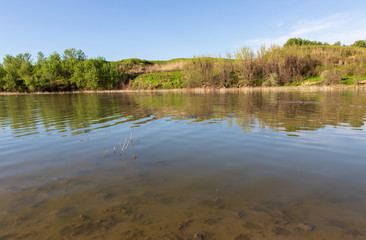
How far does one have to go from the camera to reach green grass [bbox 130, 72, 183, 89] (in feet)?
225

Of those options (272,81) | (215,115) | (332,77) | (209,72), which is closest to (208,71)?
(209,72)

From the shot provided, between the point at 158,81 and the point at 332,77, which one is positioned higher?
the point at 158,81

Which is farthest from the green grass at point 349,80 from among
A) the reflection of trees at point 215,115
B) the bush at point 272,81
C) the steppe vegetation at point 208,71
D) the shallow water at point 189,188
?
the shallow water at point 189,188

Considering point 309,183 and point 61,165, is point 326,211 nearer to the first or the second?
point 309,183

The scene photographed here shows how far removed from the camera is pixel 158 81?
71.4 m

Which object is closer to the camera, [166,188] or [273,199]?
[273,199]

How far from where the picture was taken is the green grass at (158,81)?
6862cm

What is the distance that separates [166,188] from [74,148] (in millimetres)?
4357

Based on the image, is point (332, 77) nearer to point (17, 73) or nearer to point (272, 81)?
point (272, 81)

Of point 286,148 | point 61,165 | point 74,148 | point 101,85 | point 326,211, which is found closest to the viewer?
point 326,211

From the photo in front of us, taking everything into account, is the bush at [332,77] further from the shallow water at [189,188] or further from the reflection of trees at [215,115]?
the shallow water at [189,188]

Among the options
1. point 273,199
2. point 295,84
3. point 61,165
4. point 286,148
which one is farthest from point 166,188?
point 295,84

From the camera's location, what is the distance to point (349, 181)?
3.95 meters

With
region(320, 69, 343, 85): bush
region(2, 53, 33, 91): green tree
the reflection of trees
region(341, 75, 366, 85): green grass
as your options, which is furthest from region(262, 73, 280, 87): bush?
region(2, 53, 33, 91): green tree
